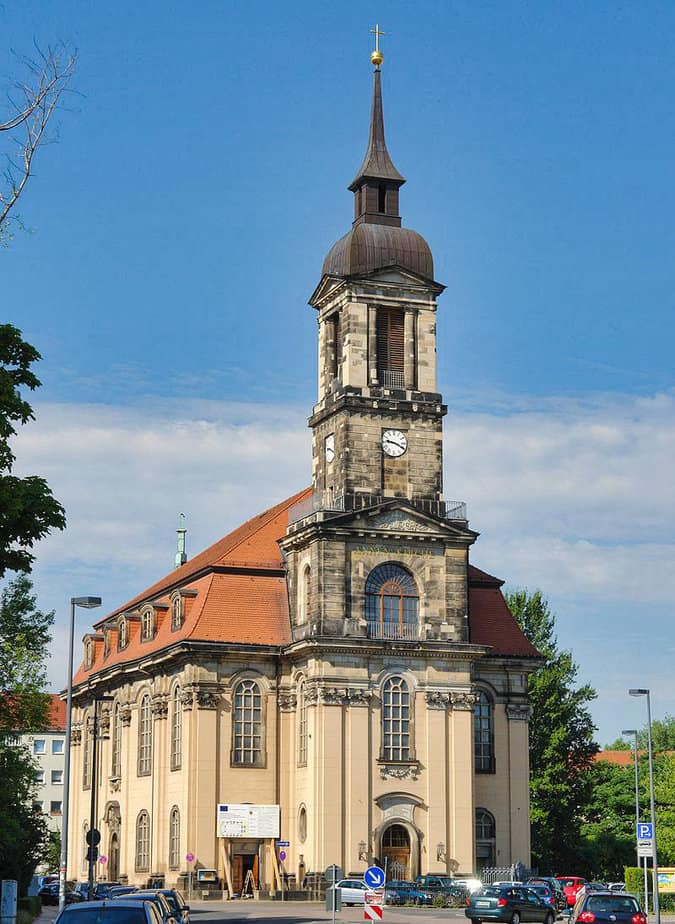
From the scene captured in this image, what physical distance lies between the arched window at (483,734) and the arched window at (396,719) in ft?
19.0

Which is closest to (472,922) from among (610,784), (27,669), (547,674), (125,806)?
(27,669)

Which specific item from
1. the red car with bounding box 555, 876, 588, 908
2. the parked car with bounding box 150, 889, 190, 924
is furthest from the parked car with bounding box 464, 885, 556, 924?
the red car with bounding box 555, 876, 588, 908

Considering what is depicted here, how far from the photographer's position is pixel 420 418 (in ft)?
253

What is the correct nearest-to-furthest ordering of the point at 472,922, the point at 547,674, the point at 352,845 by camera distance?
the point at 472,922
the point at 352,845
the point at 547,674

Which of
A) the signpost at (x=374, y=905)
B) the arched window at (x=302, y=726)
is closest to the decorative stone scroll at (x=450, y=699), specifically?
the arched window at (x=302, y=726)

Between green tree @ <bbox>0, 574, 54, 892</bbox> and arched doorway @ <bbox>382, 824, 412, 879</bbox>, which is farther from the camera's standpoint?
arched doorway @ <bbox>382, 824, 412, 879</bbox>

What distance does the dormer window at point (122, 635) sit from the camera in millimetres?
91125

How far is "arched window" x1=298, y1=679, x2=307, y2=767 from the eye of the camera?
245ft

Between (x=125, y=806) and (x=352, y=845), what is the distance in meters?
17.2

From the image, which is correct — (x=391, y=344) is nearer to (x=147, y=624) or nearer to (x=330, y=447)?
(x=330, y=447)

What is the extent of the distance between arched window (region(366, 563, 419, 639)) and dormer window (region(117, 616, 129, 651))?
21391 mm

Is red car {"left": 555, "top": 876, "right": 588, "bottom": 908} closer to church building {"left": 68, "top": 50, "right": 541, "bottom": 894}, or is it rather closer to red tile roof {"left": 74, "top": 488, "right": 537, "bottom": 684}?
church building {"left": 68, "top": 50, "right": 541, "bottom": 894}

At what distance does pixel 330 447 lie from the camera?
77.9 m

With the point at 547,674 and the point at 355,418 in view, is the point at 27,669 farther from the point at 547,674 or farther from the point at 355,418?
the point at 547,674
